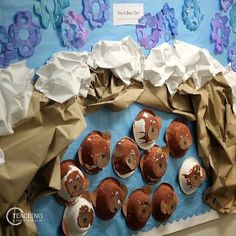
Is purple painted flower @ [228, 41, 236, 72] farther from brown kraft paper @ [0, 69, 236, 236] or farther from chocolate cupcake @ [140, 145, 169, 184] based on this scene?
chocolate cupcake @ [140, 145, 169, 184]

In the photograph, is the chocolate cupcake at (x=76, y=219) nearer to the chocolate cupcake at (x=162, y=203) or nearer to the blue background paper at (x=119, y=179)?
the blue background paper at (x=119, y=179)

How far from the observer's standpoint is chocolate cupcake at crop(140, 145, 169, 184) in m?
1.56

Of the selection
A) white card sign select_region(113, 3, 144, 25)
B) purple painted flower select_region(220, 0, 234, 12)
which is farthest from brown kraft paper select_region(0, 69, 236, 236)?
purple painted flower select_region(220, 0, 234, 12)

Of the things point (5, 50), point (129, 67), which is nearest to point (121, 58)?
point (129, 67)

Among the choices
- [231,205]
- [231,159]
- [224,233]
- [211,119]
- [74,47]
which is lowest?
[224,233]

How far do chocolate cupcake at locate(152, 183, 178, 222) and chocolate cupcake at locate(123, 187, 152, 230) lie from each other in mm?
65

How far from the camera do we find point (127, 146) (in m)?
1.49

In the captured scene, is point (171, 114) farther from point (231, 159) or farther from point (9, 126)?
point (9, 126)

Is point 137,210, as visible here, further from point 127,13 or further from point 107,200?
point 127,13

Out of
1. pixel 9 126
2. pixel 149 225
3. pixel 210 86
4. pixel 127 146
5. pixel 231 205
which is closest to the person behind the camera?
pixel 9 126

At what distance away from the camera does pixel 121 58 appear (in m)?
1.42

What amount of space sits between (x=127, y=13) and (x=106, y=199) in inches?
28.5

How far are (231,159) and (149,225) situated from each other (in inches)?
20.0


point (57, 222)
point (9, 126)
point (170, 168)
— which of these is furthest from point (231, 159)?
point (9, 126)
